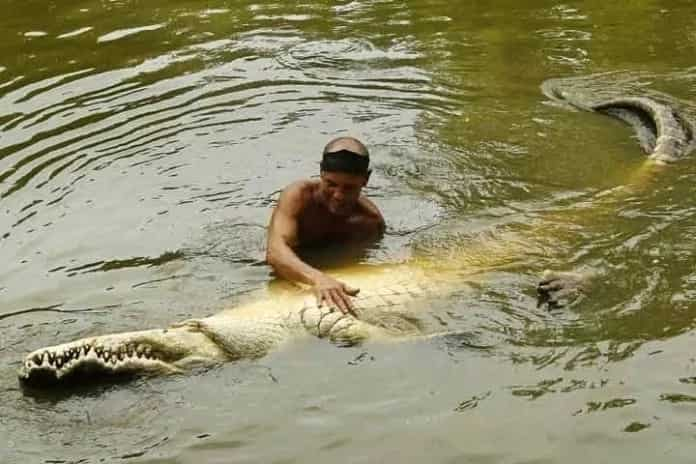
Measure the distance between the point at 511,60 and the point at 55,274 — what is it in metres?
5.89

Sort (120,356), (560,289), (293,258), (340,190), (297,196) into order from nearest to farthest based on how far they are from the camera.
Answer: (120,356), (560,289), (293,258), (340,190), (297,196)

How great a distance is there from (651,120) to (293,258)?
3979 mm

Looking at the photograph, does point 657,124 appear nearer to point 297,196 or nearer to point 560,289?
point 560,289

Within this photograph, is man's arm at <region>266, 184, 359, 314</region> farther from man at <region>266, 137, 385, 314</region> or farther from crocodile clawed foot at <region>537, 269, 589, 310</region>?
crocodile clawed foot at <region>537, 269, 589, 310</region>

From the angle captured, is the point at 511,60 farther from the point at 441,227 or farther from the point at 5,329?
the point at 5,329

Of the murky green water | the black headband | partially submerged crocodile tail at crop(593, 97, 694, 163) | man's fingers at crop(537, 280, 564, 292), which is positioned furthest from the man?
partially submerged crocodile tail at crop(593, 97, 694, 163)

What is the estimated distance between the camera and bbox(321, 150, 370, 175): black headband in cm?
582

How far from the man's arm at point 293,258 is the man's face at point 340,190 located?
158mm

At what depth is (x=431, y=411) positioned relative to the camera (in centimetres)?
457

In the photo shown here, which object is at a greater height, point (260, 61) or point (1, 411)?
point (260, 61)

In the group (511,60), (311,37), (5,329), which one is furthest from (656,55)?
(5,329)

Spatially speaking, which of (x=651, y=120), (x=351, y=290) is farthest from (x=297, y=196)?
(x=651, y=120)

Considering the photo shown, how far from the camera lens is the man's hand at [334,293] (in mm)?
5320

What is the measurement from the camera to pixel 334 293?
17.6ft
